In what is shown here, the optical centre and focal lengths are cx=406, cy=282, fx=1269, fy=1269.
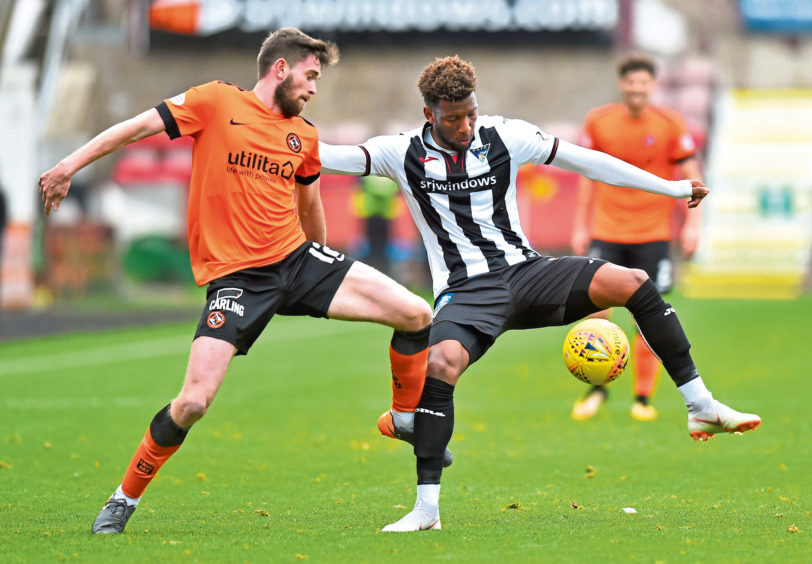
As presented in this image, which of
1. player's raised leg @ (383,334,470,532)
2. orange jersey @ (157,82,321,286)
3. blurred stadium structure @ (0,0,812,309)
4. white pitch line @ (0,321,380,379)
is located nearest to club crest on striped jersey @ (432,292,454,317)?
player's raised leg @ (383,334,470,532)

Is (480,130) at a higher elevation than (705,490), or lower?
higher

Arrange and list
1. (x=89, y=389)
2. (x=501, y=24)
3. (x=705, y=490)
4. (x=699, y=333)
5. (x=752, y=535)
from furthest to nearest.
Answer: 1. (x=501, y=24)
2. (x=699, y=333)
3. (x=89, y=389)
4. (x=705, y=490)
5. (x=752, y=535)

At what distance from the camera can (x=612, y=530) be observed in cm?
544

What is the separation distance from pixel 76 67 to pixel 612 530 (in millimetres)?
32363

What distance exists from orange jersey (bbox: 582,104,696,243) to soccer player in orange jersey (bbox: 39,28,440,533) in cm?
380

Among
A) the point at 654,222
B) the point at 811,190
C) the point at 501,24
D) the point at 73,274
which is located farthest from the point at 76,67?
the point at 654,222

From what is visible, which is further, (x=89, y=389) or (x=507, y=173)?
(x=89, y=389)

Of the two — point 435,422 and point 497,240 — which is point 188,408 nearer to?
point 435,422

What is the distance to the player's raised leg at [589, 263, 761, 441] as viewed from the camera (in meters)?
6.12

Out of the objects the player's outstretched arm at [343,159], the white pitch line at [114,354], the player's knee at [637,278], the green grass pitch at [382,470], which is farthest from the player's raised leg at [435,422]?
the white pitch line at [114,354]

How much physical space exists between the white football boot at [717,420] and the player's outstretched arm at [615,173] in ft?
3.39

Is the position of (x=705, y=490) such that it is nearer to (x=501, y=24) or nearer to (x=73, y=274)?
(x=73, y=274)

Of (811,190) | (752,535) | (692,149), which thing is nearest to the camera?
(752,535)

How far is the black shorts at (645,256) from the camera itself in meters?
9.52
